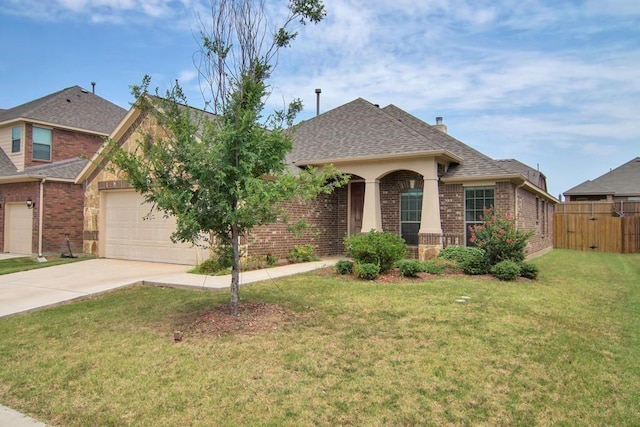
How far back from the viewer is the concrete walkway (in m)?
7.86

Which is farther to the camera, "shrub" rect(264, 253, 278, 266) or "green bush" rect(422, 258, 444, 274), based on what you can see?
"shrub" rect(264, 253, 278, 266)

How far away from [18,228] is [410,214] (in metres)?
15.3

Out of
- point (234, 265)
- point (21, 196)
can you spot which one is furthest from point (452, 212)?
point (21, 196)

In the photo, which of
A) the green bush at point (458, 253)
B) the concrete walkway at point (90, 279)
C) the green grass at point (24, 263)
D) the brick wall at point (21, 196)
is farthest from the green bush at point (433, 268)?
the brick wall at point (21, 196)

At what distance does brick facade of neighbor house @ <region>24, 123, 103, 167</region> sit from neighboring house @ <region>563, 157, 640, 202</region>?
3147 cm

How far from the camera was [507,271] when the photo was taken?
9.80 m

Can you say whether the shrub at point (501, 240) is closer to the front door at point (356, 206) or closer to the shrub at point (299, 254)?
the shrub at point (299, 254)

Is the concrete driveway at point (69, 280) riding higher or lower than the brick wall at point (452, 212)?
lower

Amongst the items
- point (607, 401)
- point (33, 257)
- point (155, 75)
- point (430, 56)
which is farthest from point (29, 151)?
point (607, 401)

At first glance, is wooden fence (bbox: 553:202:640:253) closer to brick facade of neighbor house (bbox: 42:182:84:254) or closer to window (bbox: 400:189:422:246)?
window (bbox: 400:189:422:246)

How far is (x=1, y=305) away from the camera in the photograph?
7395 mm

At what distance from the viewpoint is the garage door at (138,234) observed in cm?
1263

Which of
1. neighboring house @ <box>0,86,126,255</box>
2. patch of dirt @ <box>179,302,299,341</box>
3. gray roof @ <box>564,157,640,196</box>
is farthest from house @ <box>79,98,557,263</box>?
gray roof @ <box>564,157,640,196</box>

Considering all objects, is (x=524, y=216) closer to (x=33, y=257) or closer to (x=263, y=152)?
(x=263, y=152)
